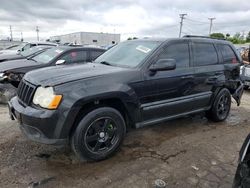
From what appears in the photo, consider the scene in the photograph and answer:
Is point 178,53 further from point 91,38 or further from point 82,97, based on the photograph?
point 91,38

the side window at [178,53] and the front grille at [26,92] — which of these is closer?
the front grille at [26,92]

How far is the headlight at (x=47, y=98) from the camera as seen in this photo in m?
2.93

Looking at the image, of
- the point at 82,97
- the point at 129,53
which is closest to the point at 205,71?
the point at 129,53

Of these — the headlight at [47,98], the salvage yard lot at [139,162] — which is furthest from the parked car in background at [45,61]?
the headlight at [47,98]

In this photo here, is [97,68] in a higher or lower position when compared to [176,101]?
higher

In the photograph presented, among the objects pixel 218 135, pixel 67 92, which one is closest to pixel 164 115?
pixel 218 135

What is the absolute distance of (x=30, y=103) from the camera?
3.14 meters

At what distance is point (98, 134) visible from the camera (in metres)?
3.33

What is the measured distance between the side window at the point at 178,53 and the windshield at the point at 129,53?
211 mm

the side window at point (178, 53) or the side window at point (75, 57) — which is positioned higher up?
the side window at point (178, 53)

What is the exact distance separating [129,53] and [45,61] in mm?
3444

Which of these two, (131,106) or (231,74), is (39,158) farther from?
(231,74)

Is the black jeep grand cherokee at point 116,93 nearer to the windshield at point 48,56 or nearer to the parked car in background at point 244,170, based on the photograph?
the parked car in background at point 244,170

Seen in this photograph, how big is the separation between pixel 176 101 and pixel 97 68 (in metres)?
1.44
